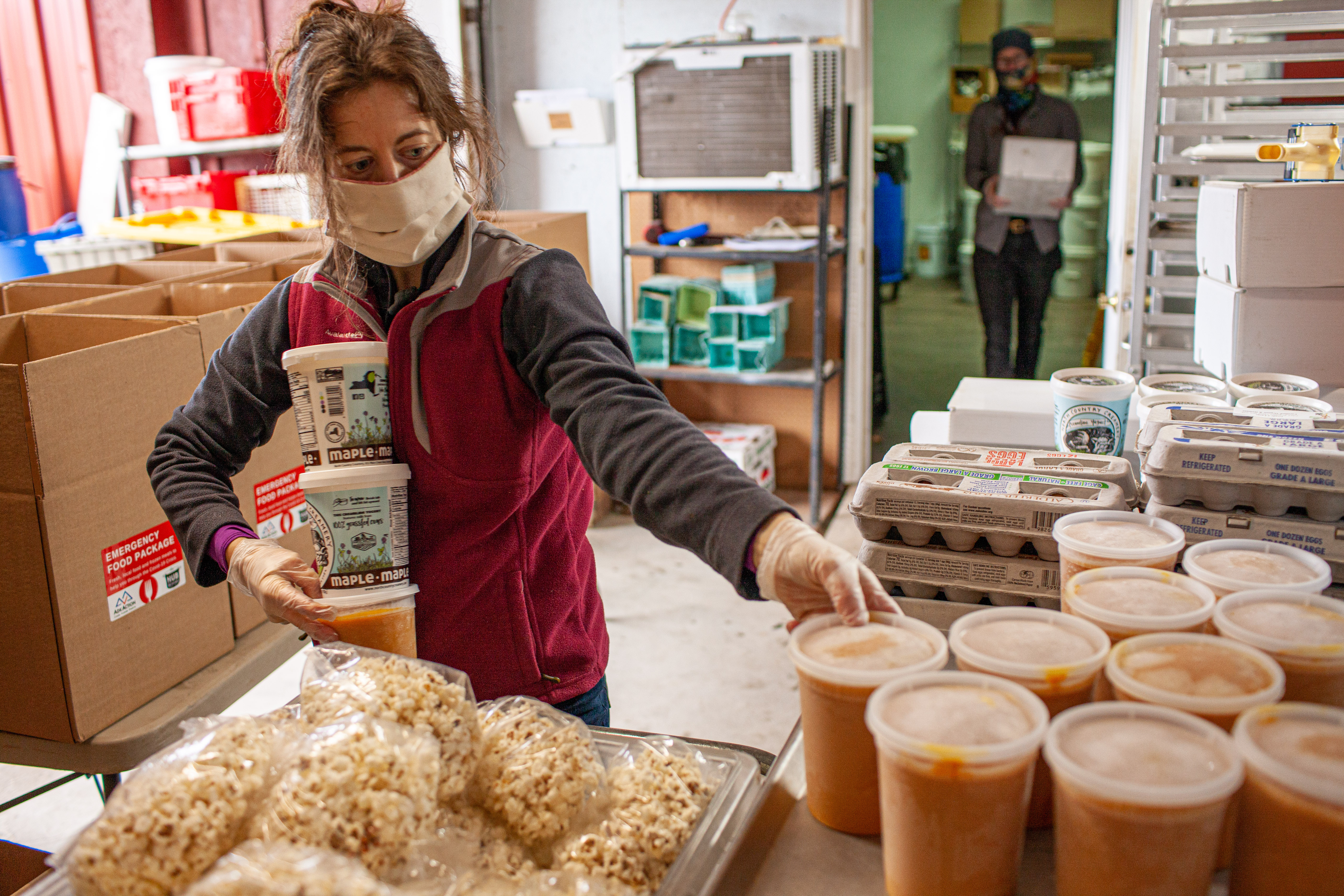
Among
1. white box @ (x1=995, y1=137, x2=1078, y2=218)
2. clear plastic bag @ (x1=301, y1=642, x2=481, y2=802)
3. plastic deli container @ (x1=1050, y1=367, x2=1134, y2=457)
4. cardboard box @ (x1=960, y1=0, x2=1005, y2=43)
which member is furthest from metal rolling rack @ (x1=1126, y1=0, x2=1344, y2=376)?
cardboard box @ (x1=960, y1=0, x2=1005, y2=43)

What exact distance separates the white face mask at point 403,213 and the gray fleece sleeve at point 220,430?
18cm

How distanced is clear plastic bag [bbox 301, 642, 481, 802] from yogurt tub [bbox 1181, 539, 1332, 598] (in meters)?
0.76

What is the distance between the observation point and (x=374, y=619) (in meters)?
1.10

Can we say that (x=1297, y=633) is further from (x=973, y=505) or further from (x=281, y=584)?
(x=281, y=584)

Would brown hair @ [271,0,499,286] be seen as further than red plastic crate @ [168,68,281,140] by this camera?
No

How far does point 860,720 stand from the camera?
84 cm

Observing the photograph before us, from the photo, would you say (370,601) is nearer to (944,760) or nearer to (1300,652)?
(944,760)

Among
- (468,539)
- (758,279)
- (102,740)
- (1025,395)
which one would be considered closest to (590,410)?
(468,539)

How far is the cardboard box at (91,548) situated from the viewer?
1.60m

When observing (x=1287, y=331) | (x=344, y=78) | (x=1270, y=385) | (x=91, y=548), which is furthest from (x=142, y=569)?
(x=1287, y=331)

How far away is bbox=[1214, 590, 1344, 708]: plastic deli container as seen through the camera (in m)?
0.83

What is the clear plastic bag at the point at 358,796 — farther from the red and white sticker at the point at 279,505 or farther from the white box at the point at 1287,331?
the white box at the point at 1287,331

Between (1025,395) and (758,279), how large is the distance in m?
2.21

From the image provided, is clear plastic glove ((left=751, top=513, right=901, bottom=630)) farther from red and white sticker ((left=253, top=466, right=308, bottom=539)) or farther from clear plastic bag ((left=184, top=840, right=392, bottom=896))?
red and white sticker ((left=253, top=466, right=308, bottom=539))
